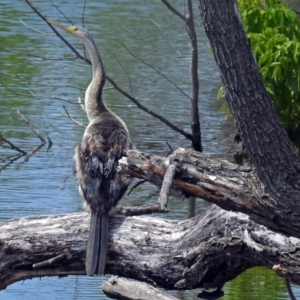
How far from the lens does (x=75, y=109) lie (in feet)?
37.1

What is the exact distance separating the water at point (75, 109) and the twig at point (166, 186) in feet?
7.31

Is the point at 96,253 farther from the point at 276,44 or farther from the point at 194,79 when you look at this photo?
the point at 194,79

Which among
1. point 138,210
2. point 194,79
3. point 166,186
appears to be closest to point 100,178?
point 138,210

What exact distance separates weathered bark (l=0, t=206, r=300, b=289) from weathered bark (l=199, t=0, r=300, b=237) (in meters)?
0.45

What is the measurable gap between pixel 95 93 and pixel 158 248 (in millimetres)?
Result: 1860

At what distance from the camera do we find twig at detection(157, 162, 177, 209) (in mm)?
3898

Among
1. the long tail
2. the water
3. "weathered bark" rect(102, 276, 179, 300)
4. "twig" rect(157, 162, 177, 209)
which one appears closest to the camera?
"twig" rect(157, 162, 177, 209)

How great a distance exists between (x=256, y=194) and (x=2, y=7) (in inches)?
559

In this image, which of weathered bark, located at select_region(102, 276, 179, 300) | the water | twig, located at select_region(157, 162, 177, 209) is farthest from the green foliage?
twig, located at select_region(157, 162, 177, 209)

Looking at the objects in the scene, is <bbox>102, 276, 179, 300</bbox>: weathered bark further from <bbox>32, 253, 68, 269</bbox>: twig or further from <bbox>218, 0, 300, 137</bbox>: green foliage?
<bbox>218, 0, 300, 137</bbox>: green foliage

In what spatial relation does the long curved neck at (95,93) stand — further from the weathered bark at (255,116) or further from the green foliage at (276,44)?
the weathered bark at (255,116)

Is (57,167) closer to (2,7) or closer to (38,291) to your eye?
(38,291)

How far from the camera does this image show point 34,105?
38.2ft

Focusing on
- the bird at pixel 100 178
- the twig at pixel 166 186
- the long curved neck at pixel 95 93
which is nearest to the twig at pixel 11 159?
the long curved neck at pixel 95 93
